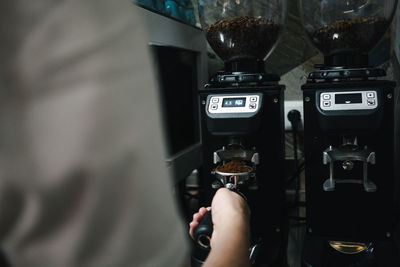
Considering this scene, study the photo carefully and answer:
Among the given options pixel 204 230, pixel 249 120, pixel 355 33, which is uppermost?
pixel 355 33

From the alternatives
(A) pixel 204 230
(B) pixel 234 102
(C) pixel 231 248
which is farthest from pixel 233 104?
(C) pixel 231 248

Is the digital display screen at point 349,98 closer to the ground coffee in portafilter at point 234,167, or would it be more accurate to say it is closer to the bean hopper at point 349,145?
the bean hopper at point 349,145

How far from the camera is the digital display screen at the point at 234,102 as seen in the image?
33.4 inches

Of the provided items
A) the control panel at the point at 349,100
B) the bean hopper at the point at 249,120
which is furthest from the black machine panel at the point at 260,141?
the control panel at the point at 349,100

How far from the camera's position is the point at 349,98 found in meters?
0.81

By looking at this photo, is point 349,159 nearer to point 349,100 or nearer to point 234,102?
point 349,100

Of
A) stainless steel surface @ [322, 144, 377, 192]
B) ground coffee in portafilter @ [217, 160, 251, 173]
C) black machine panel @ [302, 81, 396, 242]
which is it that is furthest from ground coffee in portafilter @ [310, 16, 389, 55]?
ground coffee in portafilter @ [217, 160, 251, 173]

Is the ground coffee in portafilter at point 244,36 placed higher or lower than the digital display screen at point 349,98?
higher

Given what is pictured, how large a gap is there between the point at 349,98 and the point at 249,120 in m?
0.22

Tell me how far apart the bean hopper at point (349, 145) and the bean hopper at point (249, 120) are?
0.08 meters

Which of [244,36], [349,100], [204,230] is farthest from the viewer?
[244,36]

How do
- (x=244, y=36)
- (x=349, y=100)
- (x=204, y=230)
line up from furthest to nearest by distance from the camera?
1. (x=244, y=36)
2. (x=349, y=100)
3. (x=204, y=230)

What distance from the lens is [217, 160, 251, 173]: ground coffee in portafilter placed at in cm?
83

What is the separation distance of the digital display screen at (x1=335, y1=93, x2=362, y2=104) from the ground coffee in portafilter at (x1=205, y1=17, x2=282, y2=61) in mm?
249
